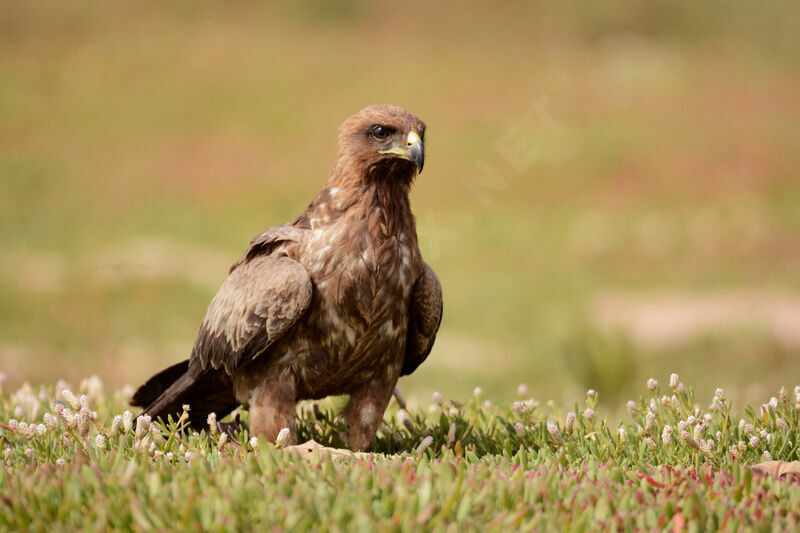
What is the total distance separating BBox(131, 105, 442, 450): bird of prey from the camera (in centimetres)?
483

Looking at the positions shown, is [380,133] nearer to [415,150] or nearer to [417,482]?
[415,150]

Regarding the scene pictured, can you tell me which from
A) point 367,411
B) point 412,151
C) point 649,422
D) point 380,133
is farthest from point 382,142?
point 649,422

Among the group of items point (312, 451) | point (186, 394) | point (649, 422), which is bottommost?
point (649, 422)

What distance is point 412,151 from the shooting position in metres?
4.77

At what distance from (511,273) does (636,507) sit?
1075 centimetres

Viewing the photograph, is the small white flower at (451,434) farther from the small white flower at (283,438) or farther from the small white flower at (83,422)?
the small white flower at (83,422)

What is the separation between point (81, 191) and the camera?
16.7 meters

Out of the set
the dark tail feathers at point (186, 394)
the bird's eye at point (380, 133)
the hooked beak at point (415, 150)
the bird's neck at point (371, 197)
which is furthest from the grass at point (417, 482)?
the bird's eye at point (380, 133)

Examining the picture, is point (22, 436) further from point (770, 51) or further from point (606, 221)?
point (770, 51)

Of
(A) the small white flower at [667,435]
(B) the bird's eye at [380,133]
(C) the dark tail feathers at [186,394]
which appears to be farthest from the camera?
(C) the dark tail feathers at [186,394]

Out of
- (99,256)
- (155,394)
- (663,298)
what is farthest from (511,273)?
(155,394)

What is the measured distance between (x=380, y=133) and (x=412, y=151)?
279mm

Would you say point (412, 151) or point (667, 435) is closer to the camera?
point (667, 435)

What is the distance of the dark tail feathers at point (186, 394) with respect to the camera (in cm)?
525
